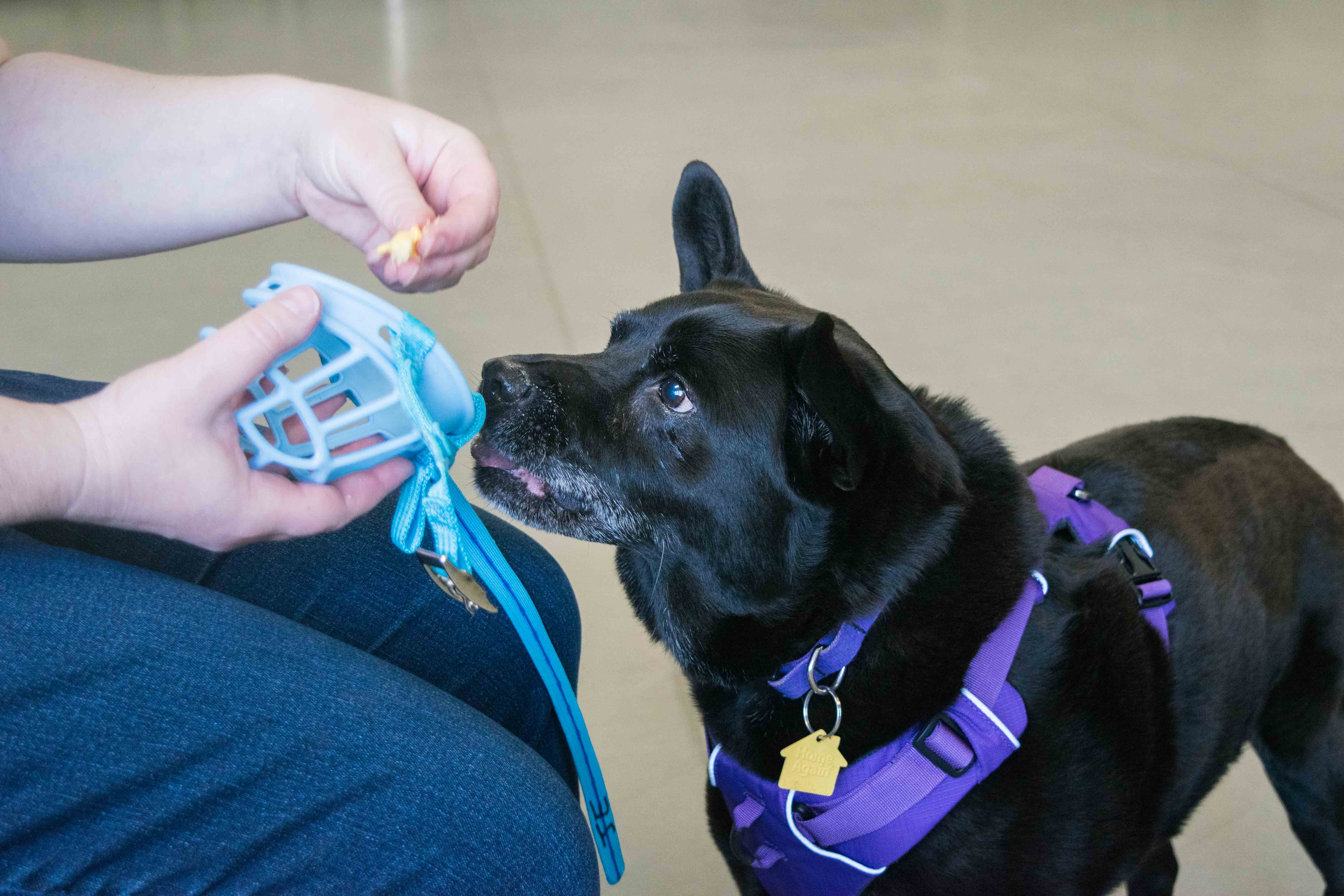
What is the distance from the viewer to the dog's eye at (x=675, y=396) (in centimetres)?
112

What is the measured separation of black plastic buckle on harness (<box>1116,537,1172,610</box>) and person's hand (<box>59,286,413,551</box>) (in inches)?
34.2

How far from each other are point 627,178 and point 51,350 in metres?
2.03

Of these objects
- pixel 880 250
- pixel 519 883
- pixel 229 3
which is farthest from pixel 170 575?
pixel 229 3

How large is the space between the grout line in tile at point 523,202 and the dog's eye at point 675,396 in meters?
1.67

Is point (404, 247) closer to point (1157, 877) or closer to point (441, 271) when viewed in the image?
point (441, 271)

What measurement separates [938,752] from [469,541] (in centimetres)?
50

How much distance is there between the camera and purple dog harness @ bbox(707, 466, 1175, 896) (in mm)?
1034

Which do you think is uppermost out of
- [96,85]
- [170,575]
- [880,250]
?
[96,85]

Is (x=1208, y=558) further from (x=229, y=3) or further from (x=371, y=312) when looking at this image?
(x=229, y=3)

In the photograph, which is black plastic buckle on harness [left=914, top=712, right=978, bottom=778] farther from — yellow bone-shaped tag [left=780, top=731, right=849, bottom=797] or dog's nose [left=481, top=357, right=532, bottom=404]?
dog's nose [left=481, top=357, right=532, bottom=404]

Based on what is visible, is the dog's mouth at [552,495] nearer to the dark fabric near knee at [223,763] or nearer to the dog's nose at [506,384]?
the dog's nose at [506,384]

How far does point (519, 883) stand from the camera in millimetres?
868

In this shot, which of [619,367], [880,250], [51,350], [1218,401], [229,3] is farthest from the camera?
[229,3]

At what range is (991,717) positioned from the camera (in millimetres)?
1030
